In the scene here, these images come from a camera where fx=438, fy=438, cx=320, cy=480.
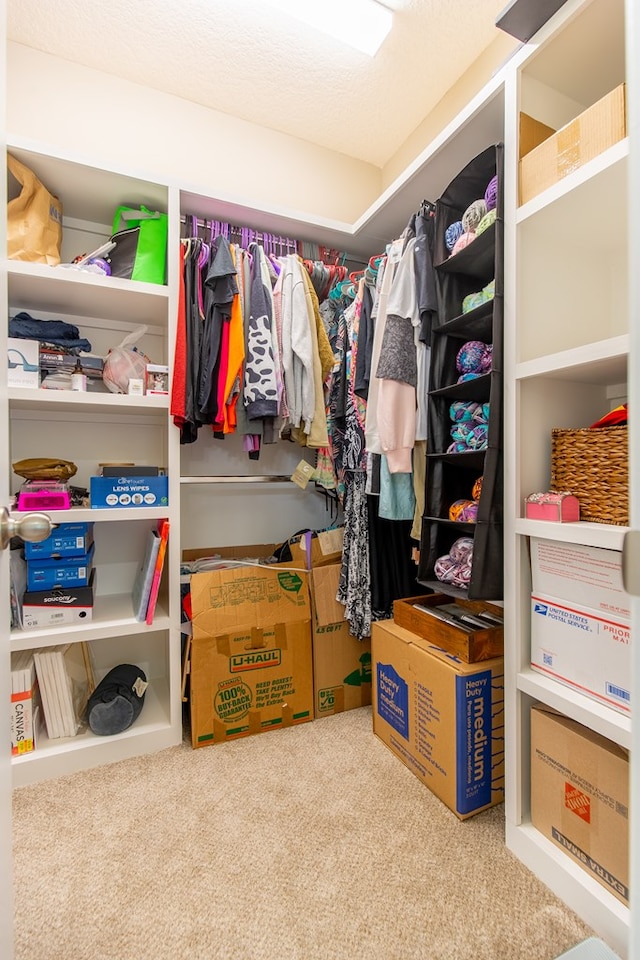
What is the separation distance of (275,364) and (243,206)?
702 millimetres

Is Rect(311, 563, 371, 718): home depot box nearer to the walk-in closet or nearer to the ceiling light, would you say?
the walk-in closet

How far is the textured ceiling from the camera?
1705 millimetres

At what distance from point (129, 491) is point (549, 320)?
5.08 ft

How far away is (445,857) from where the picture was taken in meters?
1.22

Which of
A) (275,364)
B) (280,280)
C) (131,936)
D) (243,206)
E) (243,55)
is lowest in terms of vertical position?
(131,936)

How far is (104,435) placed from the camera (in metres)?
2.02

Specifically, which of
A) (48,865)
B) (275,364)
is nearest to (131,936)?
(48,865)

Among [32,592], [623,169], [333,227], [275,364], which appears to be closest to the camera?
[623,169]

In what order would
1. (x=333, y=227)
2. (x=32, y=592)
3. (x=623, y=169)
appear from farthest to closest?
(x=333, y=227) < (x=32, y=592) < (x=623, y=169)

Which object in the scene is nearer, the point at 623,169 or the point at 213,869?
the point at 623,169

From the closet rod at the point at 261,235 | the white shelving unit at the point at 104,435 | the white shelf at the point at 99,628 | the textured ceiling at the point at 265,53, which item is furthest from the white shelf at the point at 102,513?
the textured ceiling at the point at 265,53

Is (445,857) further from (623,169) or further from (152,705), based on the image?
(623,169)

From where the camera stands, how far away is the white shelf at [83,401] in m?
1.55

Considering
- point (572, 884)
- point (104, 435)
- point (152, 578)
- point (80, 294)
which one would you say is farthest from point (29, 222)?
point (572, 884)
